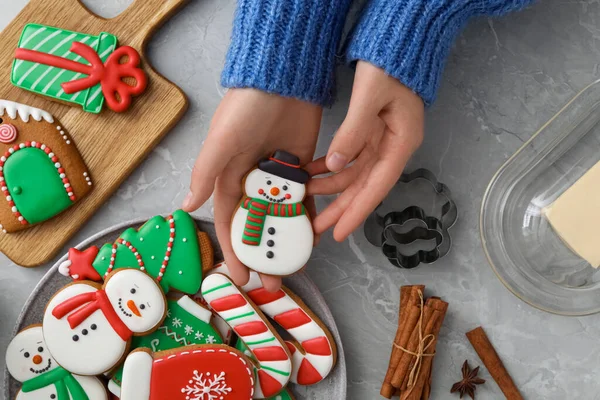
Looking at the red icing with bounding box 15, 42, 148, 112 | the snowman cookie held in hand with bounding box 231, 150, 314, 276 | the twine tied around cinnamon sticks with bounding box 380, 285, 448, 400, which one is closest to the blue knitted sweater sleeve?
Result: the snowman cookie held in hand with bounding box 231, 150, 314, 276

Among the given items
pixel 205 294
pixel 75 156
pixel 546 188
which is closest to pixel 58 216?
pixel 75 156

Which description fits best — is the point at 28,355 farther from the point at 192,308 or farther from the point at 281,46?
the point at 281,46

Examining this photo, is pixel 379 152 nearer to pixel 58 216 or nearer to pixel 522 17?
pixel 522 17

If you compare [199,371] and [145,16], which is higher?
[145,16]

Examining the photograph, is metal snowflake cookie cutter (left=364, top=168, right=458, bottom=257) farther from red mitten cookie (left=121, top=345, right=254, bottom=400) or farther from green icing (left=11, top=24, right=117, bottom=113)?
green icing (left=11, top=24, right=117, bottom=113)

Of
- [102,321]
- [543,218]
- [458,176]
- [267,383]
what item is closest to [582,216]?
[543,218]

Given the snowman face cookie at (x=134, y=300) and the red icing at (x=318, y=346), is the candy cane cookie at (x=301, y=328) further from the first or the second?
the snowman face cookie at (x=134, y=300)
